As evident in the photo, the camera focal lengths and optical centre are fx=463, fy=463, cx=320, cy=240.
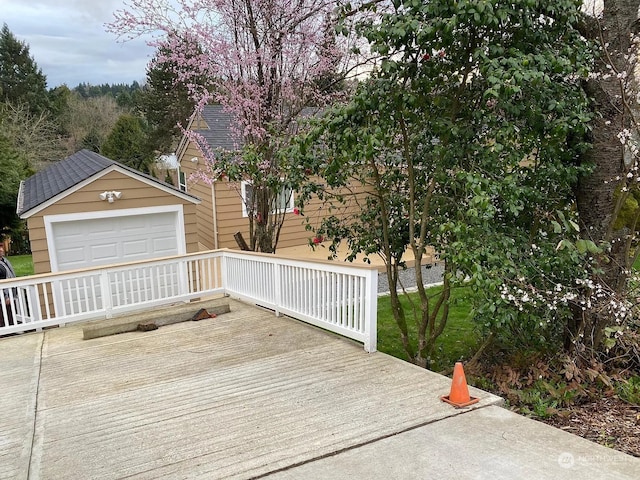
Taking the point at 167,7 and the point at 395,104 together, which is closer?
the point at 395,104

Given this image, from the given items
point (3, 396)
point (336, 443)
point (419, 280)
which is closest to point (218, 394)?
point (336, 443)

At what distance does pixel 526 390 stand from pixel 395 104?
2595mm

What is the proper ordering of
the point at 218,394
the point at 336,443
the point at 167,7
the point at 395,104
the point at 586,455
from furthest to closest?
the point at 167,7
the point at 395,104
the point at 218,394
the point at 336,443
the point at 586,455

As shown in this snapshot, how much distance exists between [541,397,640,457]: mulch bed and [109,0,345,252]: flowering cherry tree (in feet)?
15.4

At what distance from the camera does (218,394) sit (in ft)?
12.0

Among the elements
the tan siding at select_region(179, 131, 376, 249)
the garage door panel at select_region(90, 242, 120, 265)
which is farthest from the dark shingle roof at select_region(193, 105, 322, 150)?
the garage door panel at select_region(90, 242, 120, 265)

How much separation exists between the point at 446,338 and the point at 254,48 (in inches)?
200

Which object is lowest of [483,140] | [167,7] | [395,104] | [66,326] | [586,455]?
[66,326]

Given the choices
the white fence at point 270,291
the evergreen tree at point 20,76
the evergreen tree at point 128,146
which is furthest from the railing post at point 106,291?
the evergreen tree at point 20,76

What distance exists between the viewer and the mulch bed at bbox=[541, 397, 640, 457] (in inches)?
114

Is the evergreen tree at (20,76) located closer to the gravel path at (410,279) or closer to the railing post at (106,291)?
the gravel path at (410,279)

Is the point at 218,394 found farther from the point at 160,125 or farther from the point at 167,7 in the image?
the point at 160,125

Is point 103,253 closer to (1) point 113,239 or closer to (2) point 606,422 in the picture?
(1) point 113,239

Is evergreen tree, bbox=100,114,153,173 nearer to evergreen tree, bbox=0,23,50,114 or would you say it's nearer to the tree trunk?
evergreen tree, bbox=0,23,50,114
